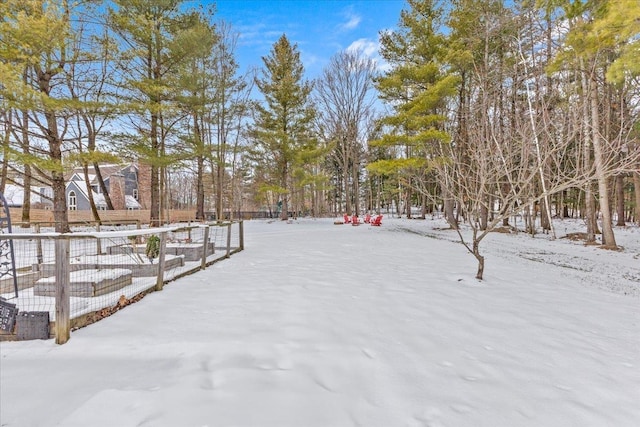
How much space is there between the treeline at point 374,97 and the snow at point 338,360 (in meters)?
1.98

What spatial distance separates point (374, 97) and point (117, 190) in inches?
1054

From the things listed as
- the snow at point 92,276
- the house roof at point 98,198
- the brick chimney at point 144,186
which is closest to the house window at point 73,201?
the house roof at point 98,198

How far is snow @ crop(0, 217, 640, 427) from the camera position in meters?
1.87

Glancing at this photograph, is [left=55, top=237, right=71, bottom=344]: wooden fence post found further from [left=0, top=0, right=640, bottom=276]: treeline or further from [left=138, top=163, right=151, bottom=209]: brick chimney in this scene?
[left=138, top=163, right=151, bottom=209]: brick chimney

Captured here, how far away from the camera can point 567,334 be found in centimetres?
315

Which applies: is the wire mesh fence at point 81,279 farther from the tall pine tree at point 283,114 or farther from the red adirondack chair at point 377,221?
the tall pine tree at point 283,114

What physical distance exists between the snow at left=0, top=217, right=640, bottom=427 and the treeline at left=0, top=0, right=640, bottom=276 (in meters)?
1.98

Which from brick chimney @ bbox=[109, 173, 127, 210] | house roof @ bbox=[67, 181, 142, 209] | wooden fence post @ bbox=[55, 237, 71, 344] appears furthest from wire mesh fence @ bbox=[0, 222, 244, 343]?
brick chimney @ bbox=[109, 173, 127, 210]

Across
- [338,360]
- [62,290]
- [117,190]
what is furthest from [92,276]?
[117,190]

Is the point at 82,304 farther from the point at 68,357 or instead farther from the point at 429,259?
the point at 429,259

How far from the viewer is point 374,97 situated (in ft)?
70.3

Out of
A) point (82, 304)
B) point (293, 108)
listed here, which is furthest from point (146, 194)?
point (82, 304)

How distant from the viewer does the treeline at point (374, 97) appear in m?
5.66

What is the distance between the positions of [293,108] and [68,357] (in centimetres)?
1829
